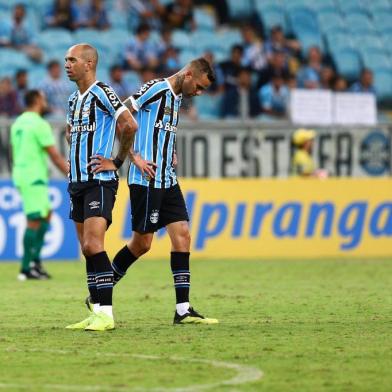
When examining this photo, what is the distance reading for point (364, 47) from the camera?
25141mm

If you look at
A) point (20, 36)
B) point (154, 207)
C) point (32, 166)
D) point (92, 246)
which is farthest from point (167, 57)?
point (92, 246)

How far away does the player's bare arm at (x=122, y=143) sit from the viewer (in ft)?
29.0

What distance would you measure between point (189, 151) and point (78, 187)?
942cm

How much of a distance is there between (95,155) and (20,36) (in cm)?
1222

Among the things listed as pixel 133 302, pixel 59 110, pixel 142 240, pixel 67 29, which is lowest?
pixel 133 302

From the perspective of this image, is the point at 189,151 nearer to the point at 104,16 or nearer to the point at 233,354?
the point at 104,16

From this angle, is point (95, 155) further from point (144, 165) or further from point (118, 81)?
point (118, 81)

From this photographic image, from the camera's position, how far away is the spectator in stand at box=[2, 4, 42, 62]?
20562mm

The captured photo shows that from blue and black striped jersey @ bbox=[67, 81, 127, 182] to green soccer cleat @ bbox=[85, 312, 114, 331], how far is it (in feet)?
3.38

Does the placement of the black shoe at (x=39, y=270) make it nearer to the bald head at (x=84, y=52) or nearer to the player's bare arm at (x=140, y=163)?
the player's bare arm at (x=140, y=163)

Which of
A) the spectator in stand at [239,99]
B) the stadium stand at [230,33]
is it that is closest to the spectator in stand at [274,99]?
the spectator in stand at [239,99]

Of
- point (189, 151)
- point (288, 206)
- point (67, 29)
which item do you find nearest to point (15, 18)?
point (67, 29)

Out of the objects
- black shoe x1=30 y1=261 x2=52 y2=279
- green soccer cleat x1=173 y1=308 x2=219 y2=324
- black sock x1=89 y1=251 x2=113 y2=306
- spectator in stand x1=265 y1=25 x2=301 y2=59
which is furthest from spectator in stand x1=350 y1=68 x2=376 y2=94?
black sock x1=89 y1=251 x2=113 y2=306

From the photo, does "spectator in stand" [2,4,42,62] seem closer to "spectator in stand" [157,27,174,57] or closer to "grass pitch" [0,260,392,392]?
"spectator in stand" [157,27,174,57]
